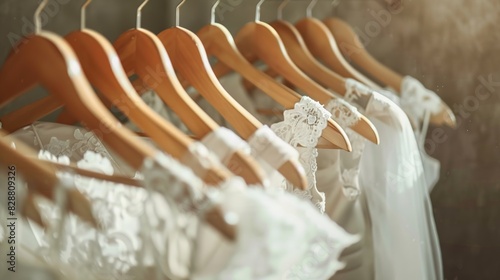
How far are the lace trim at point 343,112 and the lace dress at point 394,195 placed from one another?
0.09 m

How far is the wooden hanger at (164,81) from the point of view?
26.3 inches

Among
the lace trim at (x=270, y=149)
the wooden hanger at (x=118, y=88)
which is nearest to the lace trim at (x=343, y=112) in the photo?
the lace trim at (x=270, y=149)

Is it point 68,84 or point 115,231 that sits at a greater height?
point 68,84

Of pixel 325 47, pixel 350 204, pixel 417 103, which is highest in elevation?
pixel 325 47

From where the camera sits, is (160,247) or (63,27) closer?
(160,247)

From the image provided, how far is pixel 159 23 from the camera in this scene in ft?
4.59

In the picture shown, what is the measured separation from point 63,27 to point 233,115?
1.82ft

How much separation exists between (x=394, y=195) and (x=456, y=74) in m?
0.53

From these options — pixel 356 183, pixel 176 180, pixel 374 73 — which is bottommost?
pixel 356 183

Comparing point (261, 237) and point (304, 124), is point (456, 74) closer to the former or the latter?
point (304, 124)

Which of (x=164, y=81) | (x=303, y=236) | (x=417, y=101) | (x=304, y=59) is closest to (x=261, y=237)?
(x=303, y=236)

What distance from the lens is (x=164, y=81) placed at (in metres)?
0.78

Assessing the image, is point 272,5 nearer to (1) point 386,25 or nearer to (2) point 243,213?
(1) point 386,25

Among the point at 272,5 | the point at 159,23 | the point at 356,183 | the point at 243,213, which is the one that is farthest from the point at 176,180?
the point at 272,5
